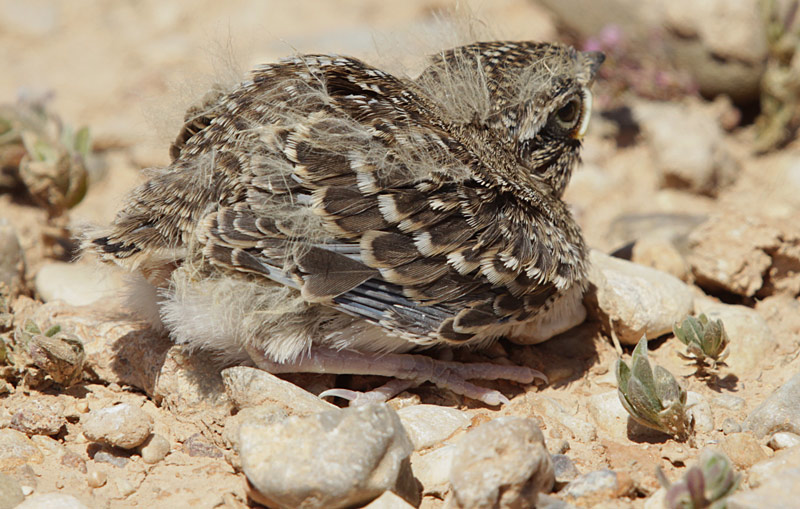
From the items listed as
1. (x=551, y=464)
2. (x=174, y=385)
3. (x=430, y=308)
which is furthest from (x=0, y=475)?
(x=551, y=464)

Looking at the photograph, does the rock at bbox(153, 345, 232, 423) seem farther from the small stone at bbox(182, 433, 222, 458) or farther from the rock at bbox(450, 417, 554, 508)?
the rock at bbox(450, 417, 554, 508)

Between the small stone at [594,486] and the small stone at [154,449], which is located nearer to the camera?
the small stone at [594,486]

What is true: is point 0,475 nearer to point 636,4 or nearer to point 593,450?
point 593,450

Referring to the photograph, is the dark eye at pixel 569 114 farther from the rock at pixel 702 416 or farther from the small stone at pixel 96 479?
the small stone at pixel 96 479

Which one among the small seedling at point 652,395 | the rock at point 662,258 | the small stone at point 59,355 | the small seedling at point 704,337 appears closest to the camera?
the small seedling at point 652,395

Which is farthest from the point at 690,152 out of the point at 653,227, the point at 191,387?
the point at 191,387

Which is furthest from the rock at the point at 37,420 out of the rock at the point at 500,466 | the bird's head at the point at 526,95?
the bird's head at the point at 526,95

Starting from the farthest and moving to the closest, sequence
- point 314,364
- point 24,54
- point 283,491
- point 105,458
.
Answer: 1. point 24,54
2. point 314,364
3. point 105,458
4. point 283,491
